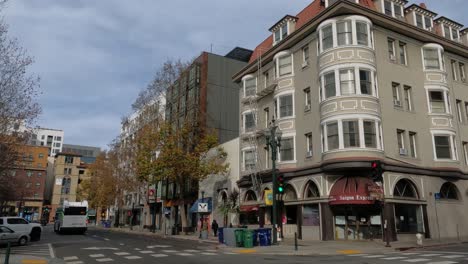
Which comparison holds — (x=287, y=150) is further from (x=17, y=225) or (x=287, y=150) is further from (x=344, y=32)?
(x=17, y=225)

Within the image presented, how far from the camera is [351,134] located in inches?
1053

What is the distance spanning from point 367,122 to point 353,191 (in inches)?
198

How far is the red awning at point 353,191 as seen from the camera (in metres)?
25.1

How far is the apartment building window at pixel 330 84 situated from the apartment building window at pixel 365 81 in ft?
6.28

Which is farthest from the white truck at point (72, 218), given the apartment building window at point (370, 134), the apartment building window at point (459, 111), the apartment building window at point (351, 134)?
the apartment building window at point (459, 111)

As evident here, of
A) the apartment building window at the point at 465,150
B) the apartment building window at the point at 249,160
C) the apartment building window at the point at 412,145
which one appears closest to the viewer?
the apartment building window at the point at 412,145

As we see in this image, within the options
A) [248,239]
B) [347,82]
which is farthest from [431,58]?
[248,239]

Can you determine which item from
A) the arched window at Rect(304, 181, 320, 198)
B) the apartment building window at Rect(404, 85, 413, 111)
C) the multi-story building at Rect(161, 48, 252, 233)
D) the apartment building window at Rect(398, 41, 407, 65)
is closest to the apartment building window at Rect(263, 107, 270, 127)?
the arched window at Rect(304, 181, 320, 198)

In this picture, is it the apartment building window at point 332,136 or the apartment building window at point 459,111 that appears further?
the apartment building window at point 459,111

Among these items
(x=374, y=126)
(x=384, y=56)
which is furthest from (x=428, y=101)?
(x=374, y=126)

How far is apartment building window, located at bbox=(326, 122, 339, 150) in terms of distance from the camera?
89.0 ft

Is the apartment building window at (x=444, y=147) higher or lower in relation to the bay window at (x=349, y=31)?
lower

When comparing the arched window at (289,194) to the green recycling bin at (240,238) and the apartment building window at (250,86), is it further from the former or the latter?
the apartment building window at (250,86)

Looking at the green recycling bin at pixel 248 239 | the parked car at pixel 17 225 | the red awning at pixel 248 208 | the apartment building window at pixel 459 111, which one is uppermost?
the apartment building window at pixel 459 111
